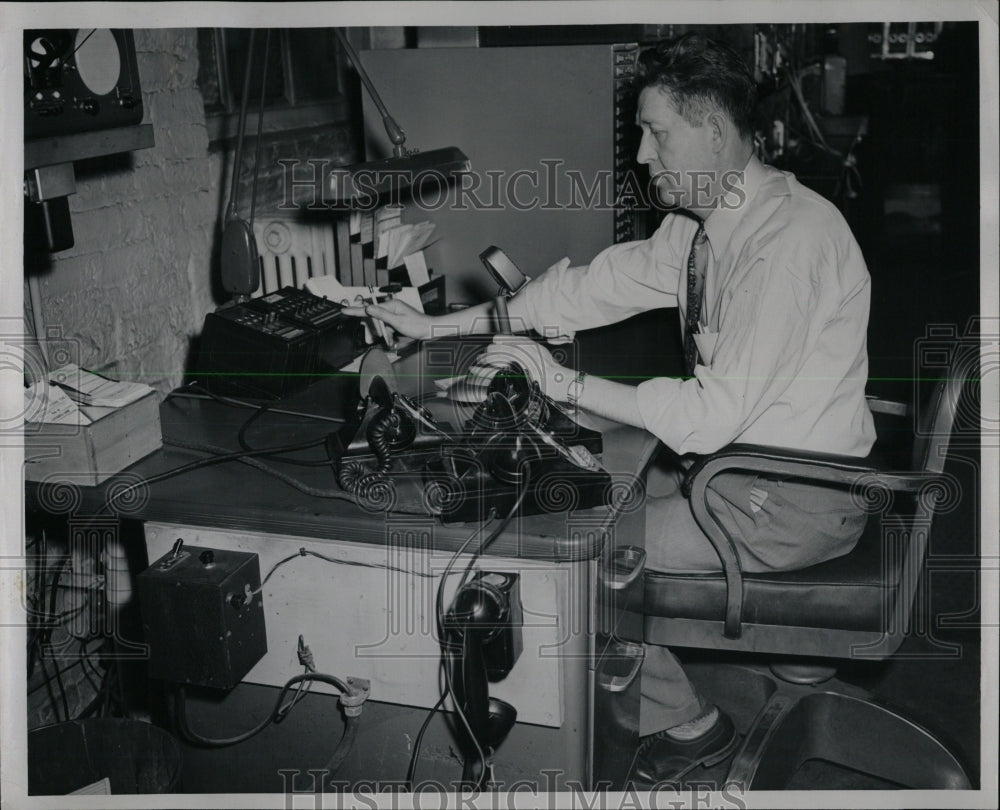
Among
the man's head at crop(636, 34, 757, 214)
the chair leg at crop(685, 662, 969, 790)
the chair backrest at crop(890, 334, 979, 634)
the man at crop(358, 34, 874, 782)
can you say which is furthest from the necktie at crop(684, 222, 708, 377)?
the chair leg at crop(685, 662, 969, 790)

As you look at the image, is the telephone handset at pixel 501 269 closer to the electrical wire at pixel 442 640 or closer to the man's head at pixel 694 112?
the man's head at pixel 694 112

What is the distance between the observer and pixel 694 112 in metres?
1.52

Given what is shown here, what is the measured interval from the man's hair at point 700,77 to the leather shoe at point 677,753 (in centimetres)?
116

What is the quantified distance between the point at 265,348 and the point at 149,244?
0.42m

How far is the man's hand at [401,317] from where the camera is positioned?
5.96 ft

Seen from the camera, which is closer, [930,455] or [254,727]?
[930,455]

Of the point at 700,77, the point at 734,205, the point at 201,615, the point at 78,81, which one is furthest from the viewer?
the point at 734,205

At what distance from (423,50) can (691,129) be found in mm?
877

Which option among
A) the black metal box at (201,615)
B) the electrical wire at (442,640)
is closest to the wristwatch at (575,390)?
the electrical wire at (442,640)

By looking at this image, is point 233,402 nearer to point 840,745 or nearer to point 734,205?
point 734,205

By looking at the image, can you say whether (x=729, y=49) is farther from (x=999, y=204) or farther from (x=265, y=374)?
(x=265, y=374)

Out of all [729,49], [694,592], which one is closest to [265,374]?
[694,592]

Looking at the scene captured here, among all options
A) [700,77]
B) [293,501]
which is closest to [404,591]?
[293,501]

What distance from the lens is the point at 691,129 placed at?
1527 millimetres
